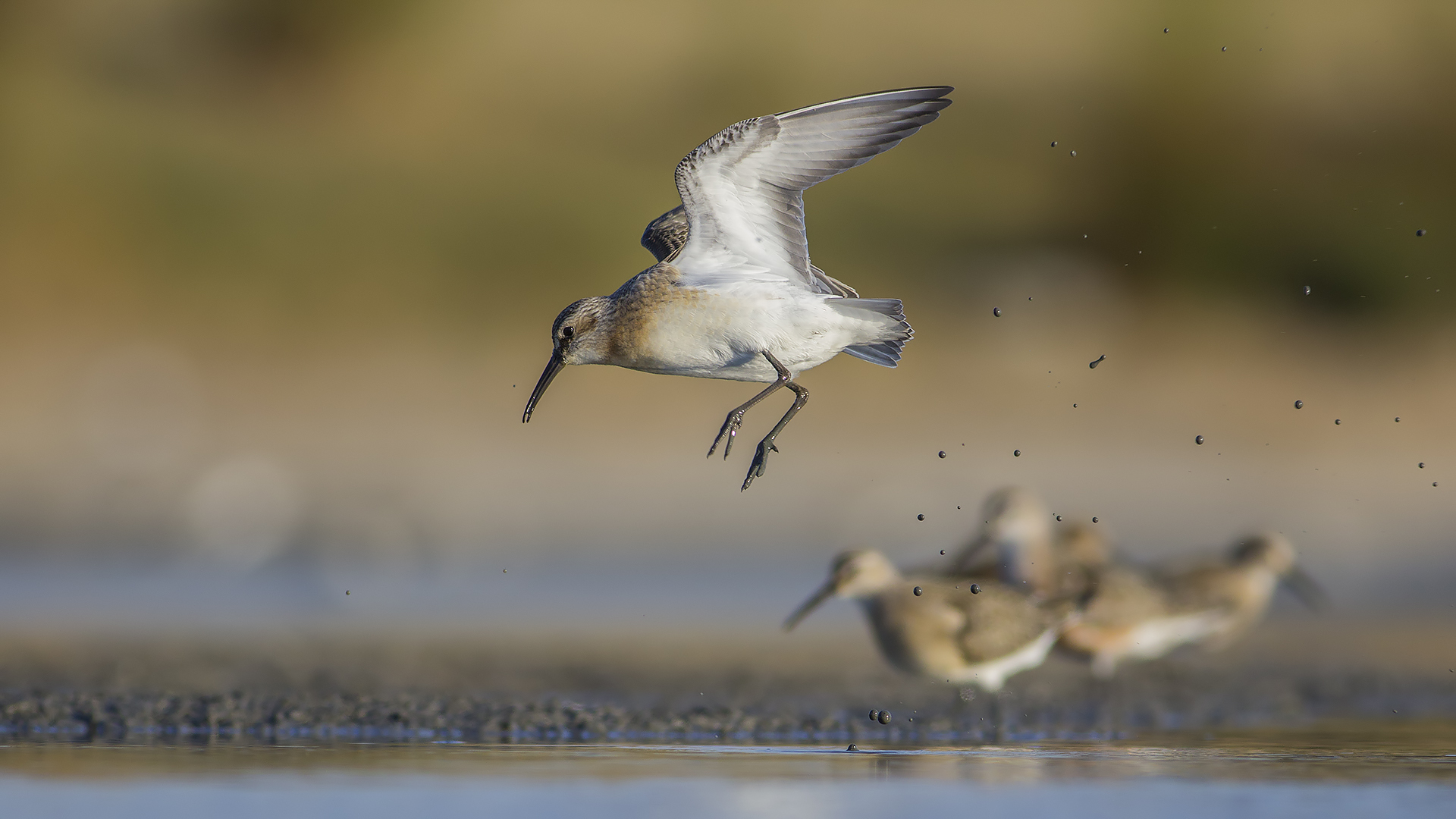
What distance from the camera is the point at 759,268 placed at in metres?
8.38

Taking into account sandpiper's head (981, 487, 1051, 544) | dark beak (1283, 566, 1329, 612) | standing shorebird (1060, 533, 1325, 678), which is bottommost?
standing shorebird (1060, 533, 1325, 678)

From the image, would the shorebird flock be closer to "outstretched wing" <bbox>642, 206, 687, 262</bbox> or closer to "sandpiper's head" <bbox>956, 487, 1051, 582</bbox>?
"sandpiper's head" <bbox>956, 487, 1051, 582</bbox>

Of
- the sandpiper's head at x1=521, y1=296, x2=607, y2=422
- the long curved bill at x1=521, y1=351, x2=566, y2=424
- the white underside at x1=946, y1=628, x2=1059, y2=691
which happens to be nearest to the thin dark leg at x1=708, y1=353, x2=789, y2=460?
the sandpiper's head at x1=521, y1=296, x2=607, y2=422

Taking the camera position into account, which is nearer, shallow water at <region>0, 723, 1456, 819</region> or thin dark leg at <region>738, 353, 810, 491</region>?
shallow water at <region>0, 723, 1456, 819</region>

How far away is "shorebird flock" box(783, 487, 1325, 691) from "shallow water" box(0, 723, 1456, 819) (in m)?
1.85

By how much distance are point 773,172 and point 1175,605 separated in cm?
481

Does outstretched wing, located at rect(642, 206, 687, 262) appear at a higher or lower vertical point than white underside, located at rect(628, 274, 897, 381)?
higher

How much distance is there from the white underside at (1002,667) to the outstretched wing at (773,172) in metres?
2.63

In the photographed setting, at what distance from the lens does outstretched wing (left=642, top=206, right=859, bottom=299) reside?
888cm

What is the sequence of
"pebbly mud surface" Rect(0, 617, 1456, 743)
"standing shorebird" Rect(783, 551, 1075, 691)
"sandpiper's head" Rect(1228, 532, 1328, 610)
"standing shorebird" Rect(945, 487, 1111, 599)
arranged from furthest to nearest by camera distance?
"sandpiper's head" Rect(1228, 532, 1328, 610)
"standing shorebird" Rect(945, 487, 1111, 599)
"standing shorebird" Rect(783, 551, 1075, 691)
"pebbly mud surface" Rect(0, 617, 1456, 743)

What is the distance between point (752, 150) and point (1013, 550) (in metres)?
5.01

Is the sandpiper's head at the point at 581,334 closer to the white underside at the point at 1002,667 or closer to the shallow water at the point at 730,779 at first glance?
the shallow water at the point at 730,779

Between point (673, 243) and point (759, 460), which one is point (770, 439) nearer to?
point (759, 460)

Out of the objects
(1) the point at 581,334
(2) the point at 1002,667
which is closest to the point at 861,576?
(2) the point at 1002,667
